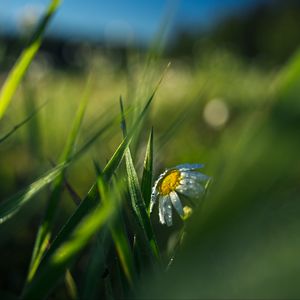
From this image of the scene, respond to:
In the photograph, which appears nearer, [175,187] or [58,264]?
[58,264]

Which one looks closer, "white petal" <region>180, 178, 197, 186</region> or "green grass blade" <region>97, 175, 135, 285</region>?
"green grass blade" <region>97, 175, 135, 285</region>


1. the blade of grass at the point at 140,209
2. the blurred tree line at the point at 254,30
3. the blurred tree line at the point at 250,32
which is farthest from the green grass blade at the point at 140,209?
the blurred tree line at the point at 254,30

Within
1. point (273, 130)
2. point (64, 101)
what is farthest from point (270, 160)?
point (64, 101)

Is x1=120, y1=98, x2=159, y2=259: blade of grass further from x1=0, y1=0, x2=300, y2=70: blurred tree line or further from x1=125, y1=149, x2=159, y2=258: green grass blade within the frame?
x1=0, y1=0, x2=300, y2=70: blurred tree line

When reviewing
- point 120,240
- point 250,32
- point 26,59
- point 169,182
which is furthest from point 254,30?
point 120,240

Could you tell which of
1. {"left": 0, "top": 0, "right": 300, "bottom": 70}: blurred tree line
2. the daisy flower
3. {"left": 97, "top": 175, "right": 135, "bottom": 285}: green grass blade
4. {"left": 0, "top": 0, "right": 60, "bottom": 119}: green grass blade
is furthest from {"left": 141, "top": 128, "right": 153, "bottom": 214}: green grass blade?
{"left": 0, "top": 0, "right": 300, "bottom": 70}: blurred tree line

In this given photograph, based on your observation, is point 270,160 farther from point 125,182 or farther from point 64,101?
point 64,101

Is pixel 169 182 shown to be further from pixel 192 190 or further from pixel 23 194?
pixel 23 194
